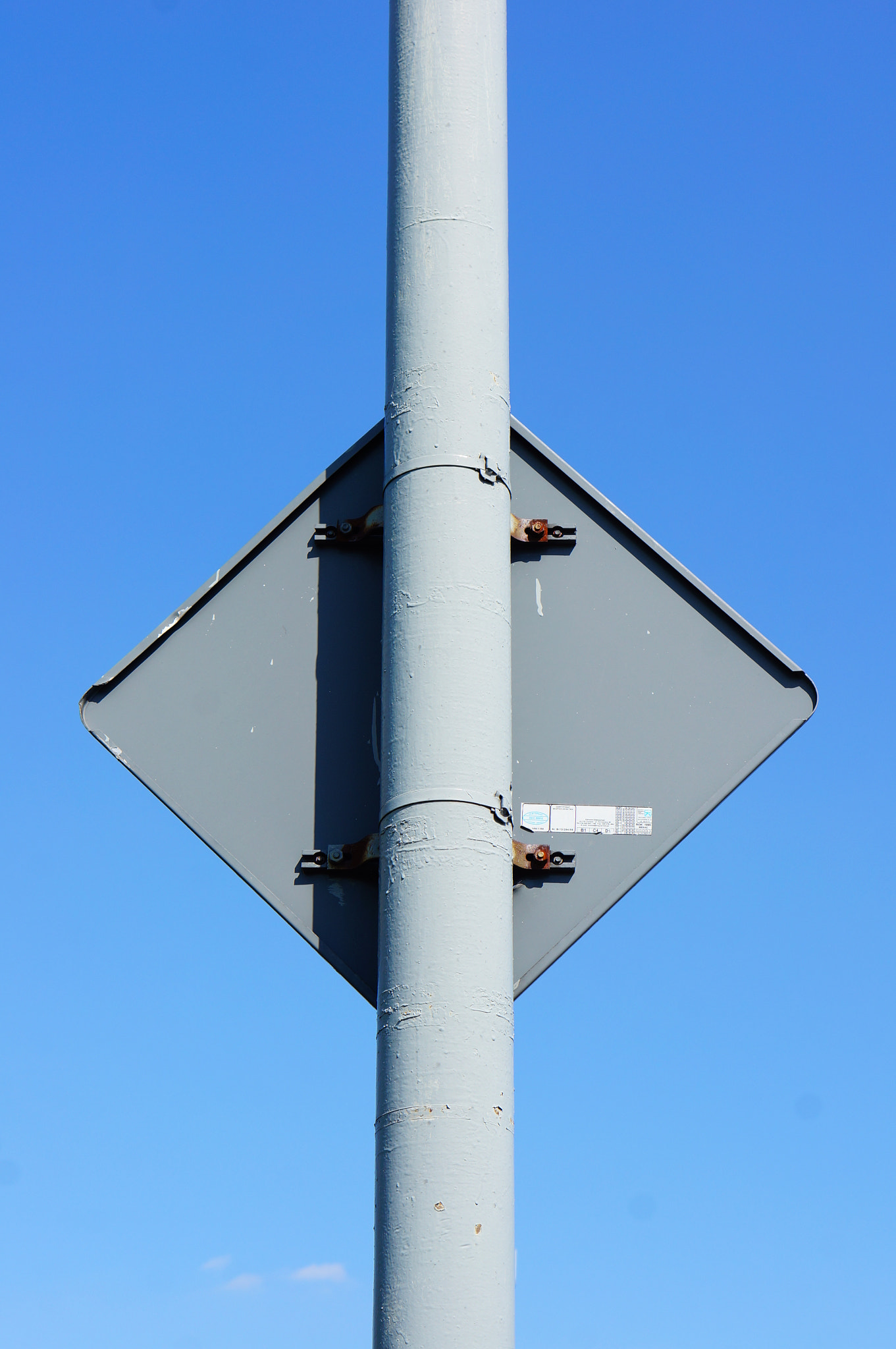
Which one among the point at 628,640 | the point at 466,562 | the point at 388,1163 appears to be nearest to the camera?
the point at 388,1163

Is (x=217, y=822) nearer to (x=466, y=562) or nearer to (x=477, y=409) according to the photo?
(x=466, y=562)

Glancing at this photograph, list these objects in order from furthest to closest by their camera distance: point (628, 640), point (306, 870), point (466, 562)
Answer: point (628, 640) → point (306, 870) → point (466, 562)

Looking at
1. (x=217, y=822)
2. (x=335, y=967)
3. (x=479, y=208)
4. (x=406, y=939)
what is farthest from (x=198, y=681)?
(x=479, y=208)

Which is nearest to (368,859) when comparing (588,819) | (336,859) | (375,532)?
(336,859)

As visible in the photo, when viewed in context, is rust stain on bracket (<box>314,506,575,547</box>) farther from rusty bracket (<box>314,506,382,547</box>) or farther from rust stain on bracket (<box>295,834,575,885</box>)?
rust stain on bracket (<box>295,834,575,885</box>)

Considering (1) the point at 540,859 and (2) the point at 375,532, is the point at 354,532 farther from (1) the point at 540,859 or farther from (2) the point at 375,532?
(1) the point at 540,859

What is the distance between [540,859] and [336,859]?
0.37 meters

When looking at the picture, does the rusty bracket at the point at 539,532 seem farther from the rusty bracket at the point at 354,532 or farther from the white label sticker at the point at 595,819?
the white label sticker at the point at 595,819

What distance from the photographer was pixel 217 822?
3037mm

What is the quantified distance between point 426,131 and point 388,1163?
6.12ft

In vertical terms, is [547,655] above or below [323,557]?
below

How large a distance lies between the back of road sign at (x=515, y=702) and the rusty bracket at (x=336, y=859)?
0.8 inches

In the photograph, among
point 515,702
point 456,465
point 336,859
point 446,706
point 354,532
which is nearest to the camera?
point 446,706

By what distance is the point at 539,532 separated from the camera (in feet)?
10.4
